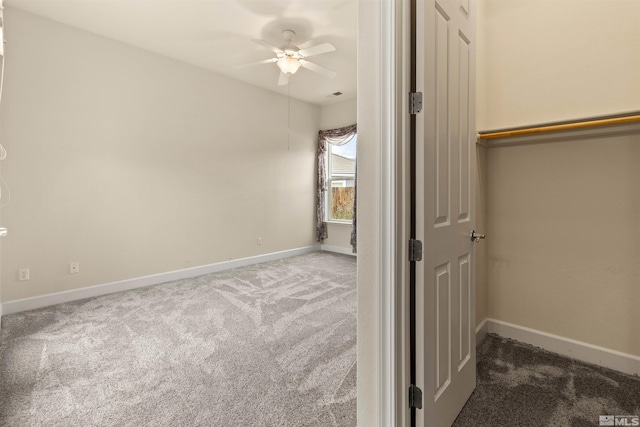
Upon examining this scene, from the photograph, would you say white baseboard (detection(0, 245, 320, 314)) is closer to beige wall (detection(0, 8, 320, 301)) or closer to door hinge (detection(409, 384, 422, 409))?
beige wall (detection(0, 8, 320, 301))

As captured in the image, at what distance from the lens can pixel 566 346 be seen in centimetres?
190

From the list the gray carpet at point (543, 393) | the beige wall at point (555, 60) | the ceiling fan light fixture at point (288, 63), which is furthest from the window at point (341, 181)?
the gray carpet at point (543, 393)

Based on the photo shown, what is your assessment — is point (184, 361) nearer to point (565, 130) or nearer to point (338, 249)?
point (565, 130)

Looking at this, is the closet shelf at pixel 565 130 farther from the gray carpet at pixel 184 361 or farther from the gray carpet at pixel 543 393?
the gray carpet at pixel 184 361

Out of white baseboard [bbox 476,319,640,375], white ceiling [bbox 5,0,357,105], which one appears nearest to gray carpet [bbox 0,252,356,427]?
white baseboard [bbox 476,319,640,375]

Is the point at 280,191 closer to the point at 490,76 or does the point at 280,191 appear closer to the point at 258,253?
the point at 258,253

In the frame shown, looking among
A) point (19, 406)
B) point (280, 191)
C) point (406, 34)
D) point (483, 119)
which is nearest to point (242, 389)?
point (19, 406)

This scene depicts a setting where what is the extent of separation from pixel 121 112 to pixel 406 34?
349 centimetres

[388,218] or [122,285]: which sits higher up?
[388,218]

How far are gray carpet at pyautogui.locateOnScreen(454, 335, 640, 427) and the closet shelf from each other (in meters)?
1.47

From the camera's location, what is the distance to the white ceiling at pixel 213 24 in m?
2.62

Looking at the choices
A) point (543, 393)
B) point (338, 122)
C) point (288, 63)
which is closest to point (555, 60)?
point (543, 393)

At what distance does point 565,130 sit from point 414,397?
187cm

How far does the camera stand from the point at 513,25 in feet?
6.63
